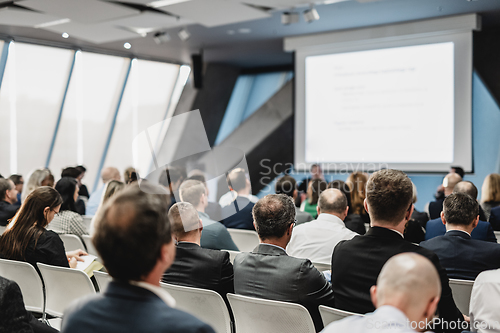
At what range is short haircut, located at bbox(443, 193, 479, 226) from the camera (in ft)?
8.39

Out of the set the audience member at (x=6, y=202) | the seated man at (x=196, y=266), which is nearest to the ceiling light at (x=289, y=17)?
the audience member at (x=6, y=202)

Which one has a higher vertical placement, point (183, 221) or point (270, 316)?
point (183, 221)

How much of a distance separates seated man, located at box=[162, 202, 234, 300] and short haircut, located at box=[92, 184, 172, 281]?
1303 mm

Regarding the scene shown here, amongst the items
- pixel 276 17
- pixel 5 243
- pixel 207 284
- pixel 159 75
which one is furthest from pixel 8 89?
pixel 207 284

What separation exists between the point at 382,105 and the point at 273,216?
5602 millimetres

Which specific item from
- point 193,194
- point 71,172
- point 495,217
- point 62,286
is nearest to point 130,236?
point 62,286

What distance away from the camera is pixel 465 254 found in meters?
2.42

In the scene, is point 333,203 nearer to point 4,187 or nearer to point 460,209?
point 460,209

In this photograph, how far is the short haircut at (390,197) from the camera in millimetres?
1993

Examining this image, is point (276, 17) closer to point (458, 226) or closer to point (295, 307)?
point (458, 226)

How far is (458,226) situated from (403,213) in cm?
78

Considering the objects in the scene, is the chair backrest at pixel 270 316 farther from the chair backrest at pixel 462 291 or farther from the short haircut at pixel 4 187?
the short haircut at pixel 4 187

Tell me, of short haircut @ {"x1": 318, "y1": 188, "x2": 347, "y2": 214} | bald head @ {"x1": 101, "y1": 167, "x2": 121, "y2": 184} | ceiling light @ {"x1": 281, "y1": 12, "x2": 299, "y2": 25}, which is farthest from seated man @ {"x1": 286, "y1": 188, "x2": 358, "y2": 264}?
ceiling light @ {"x1": 281, "y1": 12, "x2": 299, "y2": 25}

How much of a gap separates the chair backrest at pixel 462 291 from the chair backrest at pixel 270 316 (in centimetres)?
87
